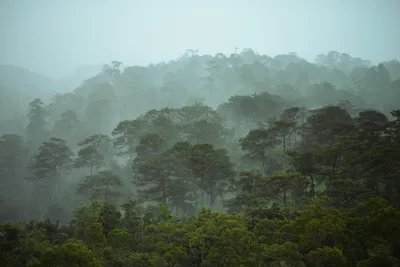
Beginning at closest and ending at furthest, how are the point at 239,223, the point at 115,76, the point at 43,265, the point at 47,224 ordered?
the point at 43,265, the point at 239,223, the point at 47,224, the point at 115,76

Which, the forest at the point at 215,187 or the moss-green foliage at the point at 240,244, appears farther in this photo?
the forest at the point at 215,187

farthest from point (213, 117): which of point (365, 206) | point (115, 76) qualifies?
point (115, 76)

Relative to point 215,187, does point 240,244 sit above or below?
below

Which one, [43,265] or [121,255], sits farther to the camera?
[121,255]

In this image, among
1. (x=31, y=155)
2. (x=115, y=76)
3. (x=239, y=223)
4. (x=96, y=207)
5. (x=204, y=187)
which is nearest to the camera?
(x=239, y=223)

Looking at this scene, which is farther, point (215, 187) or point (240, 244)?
point (215, 187)

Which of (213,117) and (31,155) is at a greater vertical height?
(213,117)

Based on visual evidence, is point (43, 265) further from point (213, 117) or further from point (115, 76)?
point (115, 76)

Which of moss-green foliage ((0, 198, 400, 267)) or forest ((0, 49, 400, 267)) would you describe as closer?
moss-green foliage ((0, 198, 400, 267))
